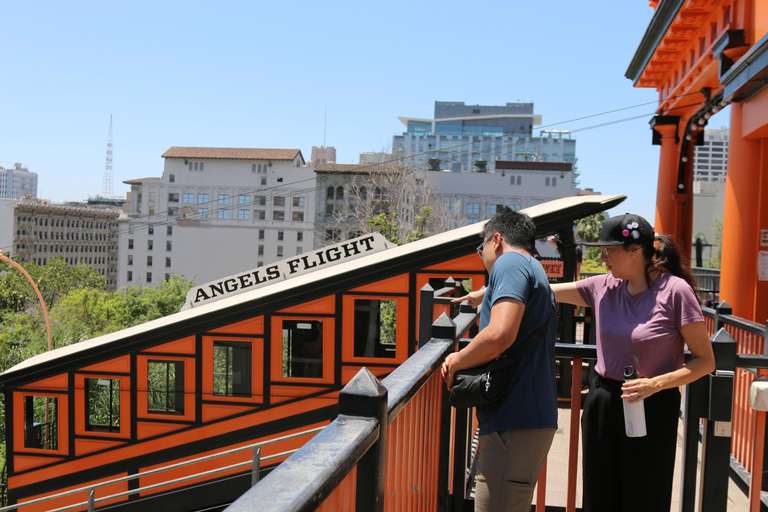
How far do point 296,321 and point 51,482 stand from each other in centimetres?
712

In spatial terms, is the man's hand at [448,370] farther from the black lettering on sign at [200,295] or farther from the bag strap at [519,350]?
the black lettering on sign at [200,295]

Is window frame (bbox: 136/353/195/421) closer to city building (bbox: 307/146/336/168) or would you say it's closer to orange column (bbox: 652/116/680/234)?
orange column (bbox: 652/116/680/234)

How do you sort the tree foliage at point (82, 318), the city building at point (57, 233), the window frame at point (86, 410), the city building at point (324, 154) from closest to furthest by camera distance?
1. the window frame at point (86, 410)
2. the tree foliage at point (82, 318)
3. the city building at point (324, 154)
4. the city building at point (57, 233)

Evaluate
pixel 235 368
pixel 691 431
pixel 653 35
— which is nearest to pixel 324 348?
pixel 235 368

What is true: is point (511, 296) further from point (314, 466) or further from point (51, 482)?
point (51, 482)

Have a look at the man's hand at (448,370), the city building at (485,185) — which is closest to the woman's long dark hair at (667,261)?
the man's hand at (448,370)

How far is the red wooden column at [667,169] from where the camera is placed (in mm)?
18703

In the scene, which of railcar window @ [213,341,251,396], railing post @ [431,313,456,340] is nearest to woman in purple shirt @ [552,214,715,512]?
railing post @ [431,313,456,340]

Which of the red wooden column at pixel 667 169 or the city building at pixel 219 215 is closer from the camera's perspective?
the red wooden column at pixel 667 169

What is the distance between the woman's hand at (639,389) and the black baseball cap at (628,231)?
0.68 meters

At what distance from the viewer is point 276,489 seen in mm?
1150

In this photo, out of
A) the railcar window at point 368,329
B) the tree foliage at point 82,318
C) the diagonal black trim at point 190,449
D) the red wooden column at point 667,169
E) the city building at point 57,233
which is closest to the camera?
the railcar window at point 368,329

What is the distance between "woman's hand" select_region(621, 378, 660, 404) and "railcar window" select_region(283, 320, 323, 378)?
29.9 ft

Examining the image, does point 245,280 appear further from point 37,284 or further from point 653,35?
point 37,284
